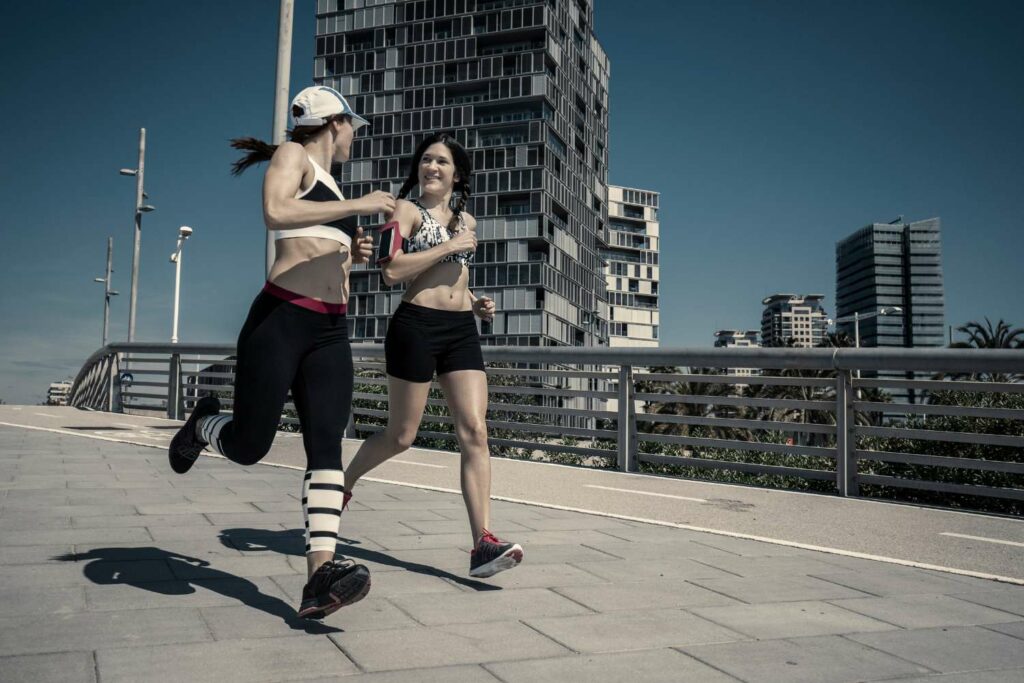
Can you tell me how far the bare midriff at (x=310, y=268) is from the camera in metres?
3.44

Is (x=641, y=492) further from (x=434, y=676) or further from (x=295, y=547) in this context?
(x=434, y=676)

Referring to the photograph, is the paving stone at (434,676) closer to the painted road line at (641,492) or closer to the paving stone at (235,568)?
the paving stone at (235,568)

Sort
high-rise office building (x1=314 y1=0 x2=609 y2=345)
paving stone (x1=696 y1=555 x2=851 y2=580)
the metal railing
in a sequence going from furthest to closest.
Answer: high-rise office building (x1=314 y1=0 x2=609 y2=345) → the metal railing → paving stone (x1=696 y1=555 x2=851 y2=580)

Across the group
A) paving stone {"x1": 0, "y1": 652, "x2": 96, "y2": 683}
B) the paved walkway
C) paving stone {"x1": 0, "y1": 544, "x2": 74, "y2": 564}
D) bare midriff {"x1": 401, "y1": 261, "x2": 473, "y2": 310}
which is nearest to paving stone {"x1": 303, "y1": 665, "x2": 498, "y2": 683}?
the paved walkway

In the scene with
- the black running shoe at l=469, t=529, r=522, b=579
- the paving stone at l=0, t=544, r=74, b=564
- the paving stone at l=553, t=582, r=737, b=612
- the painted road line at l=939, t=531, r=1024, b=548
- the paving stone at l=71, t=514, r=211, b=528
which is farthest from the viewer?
the painted road line at l=939, t=531, r=1024, b=548

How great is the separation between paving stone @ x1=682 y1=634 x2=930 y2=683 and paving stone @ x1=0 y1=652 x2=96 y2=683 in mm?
1874

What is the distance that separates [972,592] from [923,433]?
308 centimetres

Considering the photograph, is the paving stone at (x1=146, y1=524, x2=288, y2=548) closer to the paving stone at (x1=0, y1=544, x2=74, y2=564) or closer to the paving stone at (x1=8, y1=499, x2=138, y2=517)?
the paving stone at (x1=0, y1=544, x2=74, y2=564)

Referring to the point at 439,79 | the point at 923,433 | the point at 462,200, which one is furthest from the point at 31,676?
the point at 439,79

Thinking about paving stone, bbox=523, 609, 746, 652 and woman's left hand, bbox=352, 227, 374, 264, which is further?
woman's left hand, bbox=352, 227, 374, 264

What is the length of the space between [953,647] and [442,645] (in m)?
1.80

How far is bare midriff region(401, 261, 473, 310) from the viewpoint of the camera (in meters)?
4.25

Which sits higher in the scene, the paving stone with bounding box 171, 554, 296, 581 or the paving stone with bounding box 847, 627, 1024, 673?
the paving stone with bounding box 171, 554, 296, 581

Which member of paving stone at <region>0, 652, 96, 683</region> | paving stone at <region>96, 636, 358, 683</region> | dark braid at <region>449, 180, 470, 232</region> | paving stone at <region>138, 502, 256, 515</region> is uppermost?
dark braid at <region>449, 180, 470, 232</region>
